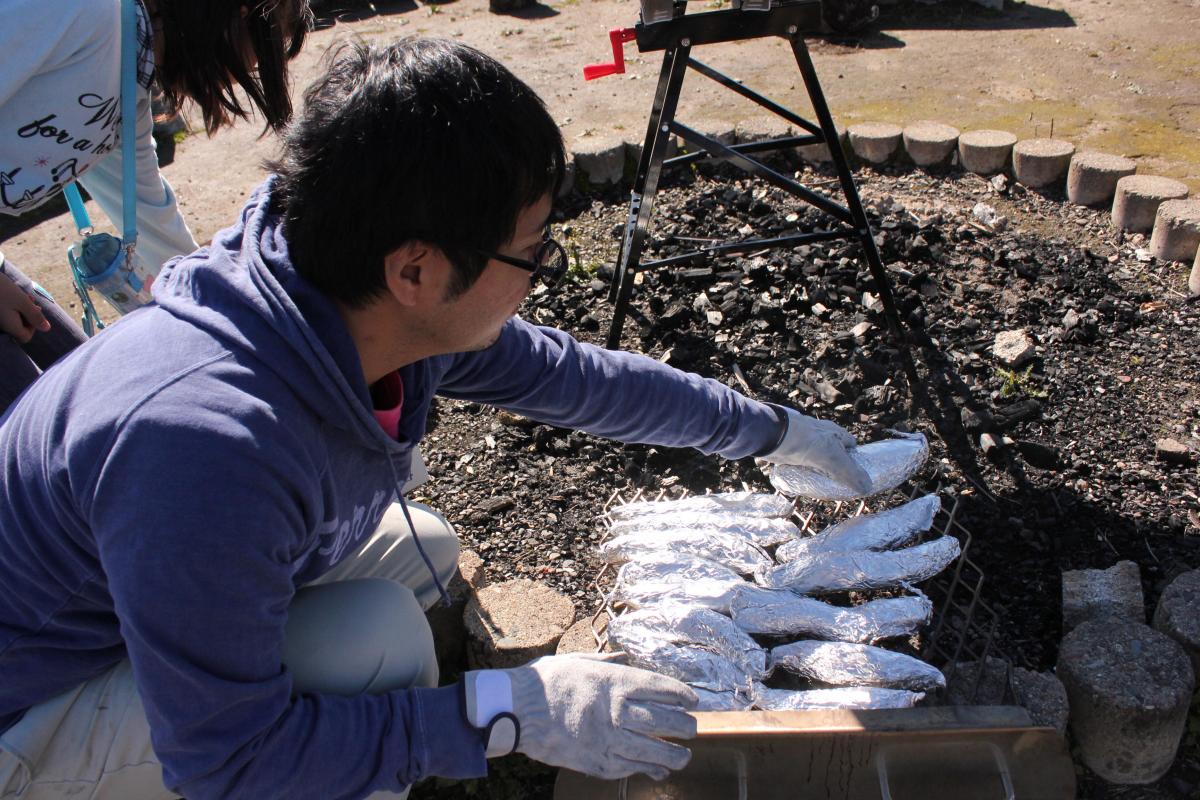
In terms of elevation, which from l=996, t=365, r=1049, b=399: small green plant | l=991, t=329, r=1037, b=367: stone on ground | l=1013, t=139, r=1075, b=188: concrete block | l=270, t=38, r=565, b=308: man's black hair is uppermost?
l=270, t=38, r=565, b=308: man's black hair

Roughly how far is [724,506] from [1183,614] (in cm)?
115

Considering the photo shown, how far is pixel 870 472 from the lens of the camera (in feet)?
8.64

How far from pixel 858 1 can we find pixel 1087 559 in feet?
18.0

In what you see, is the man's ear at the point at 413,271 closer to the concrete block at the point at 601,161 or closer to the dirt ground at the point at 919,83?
the dirt ground at the point at 919,83

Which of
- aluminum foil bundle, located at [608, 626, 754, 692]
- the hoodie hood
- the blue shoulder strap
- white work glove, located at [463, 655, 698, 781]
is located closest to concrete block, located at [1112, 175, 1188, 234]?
aluminum foil bundle, located at [608, 626, 754, 692]

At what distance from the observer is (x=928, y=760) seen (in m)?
1.97

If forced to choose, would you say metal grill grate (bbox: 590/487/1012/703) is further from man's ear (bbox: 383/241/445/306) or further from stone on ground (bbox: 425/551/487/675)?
man's ear (bbox: 383/241/445/306)

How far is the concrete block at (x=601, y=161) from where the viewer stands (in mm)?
4980

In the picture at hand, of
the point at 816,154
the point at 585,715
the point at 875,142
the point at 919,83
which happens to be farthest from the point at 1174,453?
the point at 919,83

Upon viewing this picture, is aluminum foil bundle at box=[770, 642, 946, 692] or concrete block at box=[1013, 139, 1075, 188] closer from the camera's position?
aluminum foil bundle at box=[770, 642, 946, 692]

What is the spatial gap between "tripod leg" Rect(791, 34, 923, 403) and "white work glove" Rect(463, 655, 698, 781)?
1.87 metres

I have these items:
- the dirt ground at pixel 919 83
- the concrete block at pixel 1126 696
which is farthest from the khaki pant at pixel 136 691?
the dirt ground at pixel 919 83

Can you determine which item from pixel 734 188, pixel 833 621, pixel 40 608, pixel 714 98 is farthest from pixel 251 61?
pixel 714 98

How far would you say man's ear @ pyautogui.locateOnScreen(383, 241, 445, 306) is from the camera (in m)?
1.52
